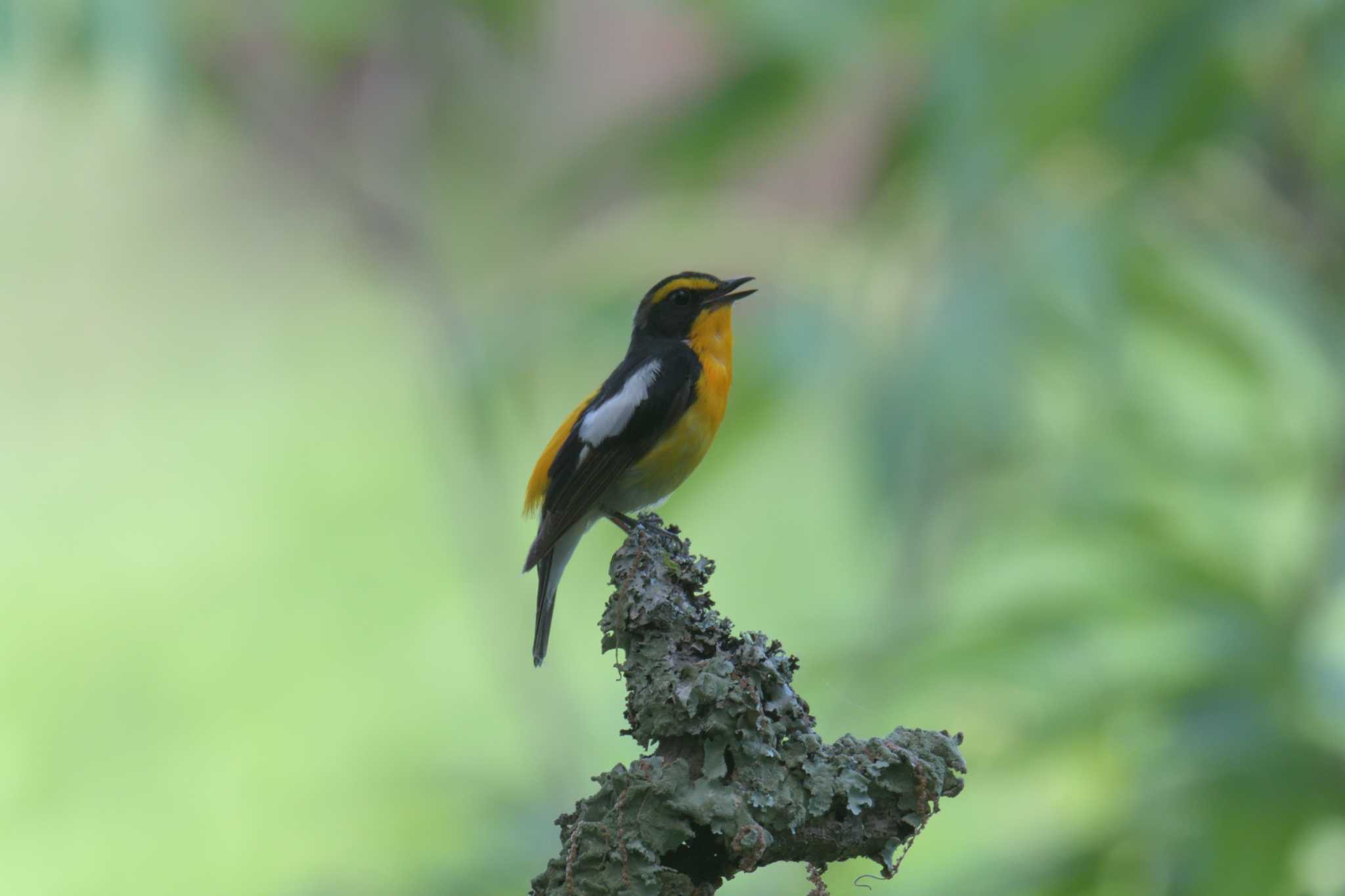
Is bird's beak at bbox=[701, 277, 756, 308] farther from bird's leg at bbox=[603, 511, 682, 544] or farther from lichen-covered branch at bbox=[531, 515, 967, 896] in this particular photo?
lichen-covered branch at bbox=[531, 515, 967, 896]

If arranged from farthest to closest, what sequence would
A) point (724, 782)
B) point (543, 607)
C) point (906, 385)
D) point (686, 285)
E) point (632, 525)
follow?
1. point (906, 385)
2. point (686, 285)
3. point (543, 607)
4. point (632, 525)
5. point (724, 782)

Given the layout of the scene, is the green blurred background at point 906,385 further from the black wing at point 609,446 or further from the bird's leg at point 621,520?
the bird's leg at point 621,520

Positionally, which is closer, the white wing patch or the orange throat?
the white wing patch

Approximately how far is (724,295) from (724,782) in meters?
2.09

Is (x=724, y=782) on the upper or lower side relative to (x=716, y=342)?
lower

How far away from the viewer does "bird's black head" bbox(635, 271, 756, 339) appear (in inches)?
148

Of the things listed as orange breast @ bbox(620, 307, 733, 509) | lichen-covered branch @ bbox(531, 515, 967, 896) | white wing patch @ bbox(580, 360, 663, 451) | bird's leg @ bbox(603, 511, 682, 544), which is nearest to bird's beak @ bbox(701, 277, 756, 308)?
orange breast @ bbox(620, 307, 733, 509)

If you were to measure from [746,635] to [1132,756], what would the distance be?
340cm

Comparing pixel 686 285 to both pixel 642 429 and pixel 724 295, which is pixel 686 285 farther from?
pixel 642 429

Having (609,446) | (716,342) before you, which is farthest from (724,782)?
(716,342)

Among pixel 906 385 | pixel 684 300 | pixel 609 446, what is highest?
pixel 906 385

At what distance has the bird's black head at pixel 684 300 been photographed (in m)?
3.75

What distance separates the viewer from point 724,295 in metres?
3.79

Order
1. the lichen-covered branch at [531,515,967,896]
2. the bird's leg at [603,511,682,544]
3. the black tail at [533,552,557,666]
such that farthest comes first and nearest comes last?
the black tail at [533,552,557,666], the bird's leg at [603,511,682,544], the lichen-covered branch at [531,515,967,896]
